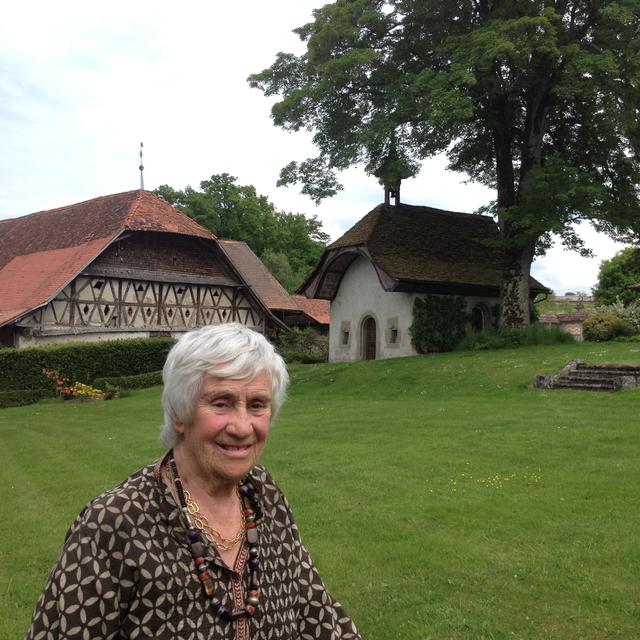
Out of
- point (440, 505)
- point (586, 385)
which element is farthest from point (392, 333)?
point (440, 505)

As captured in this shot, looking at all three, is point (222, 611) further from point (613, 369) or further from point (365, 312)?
point (365, 312)

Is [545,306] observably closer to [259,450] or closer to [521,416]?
[521,416]

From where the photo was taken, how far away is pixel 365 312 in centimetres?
3297

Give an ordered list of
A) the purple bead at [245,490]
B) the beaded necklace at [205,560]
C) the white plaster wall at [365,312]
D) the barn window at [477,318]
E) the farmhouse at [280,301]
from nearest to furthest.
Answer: the beaded necklace at [205,560] → the purple bead at [245,490] → the white plaster wall at [365,312] → the barn window at [477,318] → the farmhouse at [280,301]

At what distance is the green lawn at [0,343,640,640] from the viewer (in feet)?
18.2

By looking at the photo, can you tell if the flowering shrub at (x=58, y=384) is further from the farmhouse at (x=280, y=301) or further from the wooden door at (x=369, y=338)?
the farmhouse at (x=280, y=301)

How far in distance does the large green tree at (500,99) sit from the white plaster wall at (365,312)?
14.3ft

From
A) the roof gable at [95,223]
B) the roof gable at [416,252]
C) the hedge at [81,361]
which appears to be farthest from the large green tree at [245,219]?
the hedge at [81,361]

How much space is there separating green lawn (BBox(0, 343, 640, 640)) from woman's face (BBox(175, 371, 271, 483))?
303 centimetres

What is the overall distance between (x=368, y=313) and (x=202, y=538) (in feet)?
99.4

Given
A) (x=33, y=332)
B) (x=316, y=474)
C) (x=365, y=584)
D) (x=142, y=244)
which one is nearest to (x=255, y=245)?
(x=142, y=244)

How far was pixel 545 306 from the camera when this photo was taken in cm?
7719

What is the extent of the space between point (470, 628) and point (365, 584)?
1133mm

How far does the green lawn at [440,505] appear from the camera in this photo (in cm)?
554
